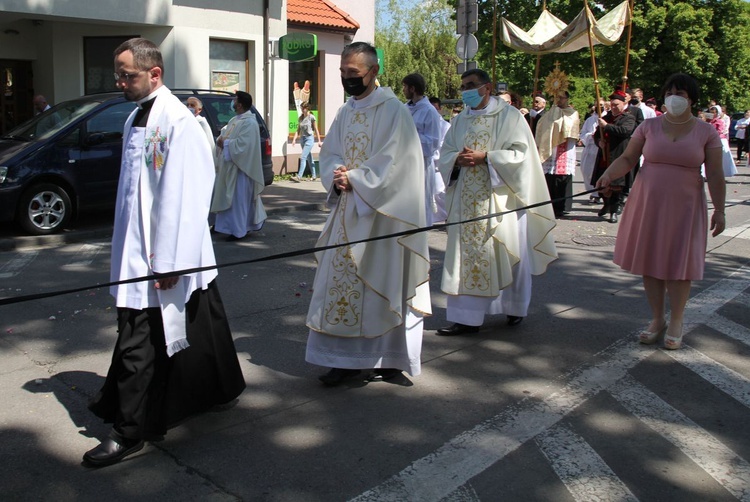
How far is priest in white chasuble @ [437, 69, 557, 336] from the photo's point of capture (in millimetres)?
5773

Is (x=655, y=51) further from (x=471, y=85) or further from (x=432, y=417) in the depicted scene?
(x=432, y=417)

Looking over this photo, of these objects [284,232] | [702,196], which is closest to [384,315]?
[702,196]

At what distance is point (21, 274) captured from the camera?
783cm

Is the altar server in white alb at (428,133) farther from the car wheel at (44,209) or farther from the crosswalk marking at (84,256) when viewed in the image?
the car wheel at (44,209)

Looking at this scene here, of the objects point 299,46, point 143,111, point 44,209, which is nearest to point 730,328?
point 143,111

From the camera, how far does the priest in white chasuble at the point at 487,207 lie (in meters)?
5.77

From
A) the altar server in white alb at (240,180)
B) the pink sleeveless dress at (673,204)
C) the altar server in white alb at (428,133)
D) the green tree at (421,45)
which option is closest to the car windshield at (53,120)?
the altar server in white alb at (240,180)

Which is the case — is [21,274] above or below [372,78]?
below

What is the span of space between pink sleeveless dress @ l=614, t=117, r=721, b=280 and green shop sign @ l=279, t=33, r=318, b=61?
11134mm

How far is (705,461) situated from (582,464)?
63cm

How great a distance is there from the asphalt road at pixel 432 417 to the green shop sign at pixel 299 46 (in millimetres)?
9721

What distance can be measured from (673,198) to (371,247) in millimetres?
2294

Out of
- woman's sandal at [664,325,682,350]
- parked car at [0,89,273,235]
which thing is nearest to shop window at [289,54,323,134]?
parked car at [0,89,273,235]

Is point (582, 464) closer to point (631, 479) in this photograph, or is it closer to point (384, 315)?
point (631, 479)
